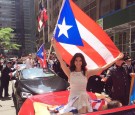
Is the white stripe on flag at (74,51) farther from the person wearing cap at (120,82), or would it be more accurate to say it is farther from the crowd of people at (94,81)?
the person wearing cap at (120,82)

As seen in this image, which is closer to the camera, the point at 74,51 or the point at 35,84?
the point at 74,51

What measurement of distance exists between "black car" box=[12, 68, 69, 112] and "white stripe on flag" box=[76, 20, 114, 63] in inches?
122

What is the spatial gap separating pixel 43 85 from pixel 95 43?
3822 mm

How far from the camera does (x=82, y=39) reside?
6590mm

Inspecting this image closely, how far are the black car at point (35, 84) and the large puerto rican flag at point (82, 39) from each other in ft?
9.82

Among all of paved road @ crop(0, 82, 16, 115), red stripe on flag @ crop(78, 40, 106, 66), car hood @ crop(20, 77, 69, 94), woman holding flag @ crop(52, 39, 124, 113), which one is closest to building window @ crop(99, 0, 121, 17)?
paved road @ crop(0, 82, 16, 115)

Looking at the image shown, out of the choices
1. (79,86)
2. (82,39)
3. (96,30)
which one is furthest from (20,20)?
(79,86)

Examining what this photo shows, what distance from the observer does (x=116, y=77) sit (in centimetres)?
696

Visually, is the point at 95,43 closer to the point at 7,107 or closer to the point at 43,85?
the point at 43,85

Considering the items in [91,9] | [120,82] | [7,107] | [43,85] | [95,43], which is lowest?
[7,107]

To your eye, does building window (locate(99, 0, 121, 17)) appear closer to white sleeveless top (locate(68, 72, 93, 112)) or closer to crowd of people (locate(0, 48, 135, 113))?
crowd of people (locate(0, 48, 135, 113))

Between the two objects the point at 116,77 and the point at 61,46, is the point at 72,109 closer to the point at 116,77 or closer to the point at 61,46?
the point at 61,46

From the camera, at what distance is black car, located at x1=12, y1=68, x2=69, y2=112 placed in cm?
921

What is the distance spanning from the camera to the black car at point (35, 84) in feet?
30.2
